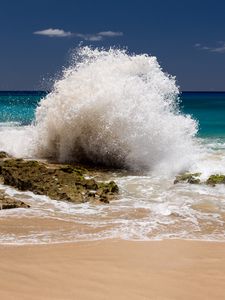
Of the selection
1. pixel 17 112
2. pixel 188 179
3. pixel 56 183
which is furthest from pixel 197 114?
pixel 56 183

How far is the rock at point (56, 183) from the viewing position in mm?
7457

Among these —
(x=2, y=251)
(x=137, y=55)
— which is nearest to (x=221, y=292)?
(x=2, y=251)

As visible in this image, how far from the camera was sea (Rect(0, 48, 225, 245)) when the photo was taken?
20.9 ft

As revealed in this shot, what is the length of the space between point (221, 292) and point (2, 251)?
85.3 inches

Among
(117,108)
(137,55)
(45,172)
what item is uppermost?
(137,55)

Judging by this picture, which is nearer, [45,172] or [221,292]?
[221,292]

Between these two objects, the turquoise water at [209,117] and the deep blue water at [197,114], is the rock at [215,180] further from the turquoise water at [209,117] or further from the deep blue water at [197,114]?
the turquoise water at [209,117]

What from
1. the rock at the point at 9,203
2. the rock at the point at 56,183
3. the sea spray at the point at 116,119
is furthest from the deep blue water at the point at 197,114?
the rock at the point at 9,203

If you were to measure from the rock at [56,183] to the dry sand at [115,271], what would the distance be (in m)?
2.43

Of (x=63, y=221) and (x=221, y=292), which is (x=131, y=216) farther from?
(x=221, y=292)

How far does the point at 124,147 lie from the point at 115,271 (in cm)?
678

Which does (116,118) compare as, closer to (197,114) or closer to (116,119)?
(116,119)

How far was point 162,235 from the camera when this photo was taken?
5.46 m

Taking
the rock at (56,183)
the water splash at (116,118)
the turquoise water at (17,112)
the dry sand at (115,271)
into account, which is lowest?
the dry sand at (115,271)
